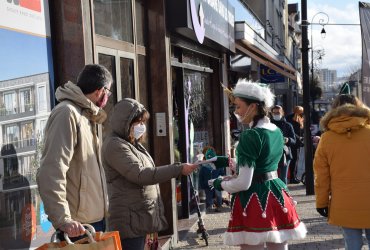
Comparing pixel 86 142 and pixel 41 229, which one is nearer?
pixel 86 142

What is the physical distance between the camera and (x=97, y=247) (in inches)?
108

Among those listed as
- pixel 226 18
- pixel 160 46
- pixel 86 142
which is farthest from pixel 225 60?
pixel 86 142

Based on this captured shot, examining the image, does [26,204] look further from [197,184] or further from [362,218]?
[197,184]

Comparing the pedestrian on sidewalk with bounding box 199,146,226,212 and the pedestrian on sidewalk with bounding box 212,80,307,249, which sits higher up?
the pedestrian on sidewalk with bounding box 212,80,307,249

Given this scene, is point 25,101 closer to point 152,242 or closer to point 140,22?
point 152,242

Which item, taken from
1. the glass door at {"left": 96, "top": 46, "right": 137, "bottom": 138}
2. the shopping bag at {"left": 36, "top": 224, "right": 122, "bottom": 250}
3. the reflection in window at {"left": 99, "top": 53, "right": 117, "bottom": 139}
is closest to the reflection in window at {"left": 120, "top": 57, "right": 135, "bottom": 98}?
the glass door at {"left": 96, "top": 46, "right": 137, "bottom": 138}

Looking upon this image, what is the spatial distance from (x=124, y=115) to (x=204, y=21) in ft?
14.4

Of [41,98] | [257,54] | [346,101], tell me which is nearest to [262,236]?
[346,101]

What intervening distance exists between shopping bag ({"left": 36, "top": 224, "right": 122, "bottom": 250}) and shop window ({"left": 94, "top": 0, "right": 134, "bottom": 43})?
3.02 meters

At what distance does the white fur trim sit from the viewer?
13.1 feet

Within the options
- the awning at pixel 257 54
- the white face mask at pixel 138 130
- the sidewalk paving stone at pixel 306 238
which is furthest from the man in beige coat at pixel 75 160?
the awning at pixel 257 54

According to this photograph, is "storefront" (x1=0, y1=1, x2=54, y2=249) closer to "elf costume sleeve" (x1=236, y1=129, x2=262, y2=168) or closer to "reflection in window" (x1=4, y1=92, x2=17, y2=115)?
"reflection in window" (x1=4, y1=92, x2=17, y2=115)

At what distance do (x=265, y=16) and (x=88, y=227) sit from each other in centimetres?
2009

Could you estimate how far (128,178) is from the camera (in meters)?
3.72
